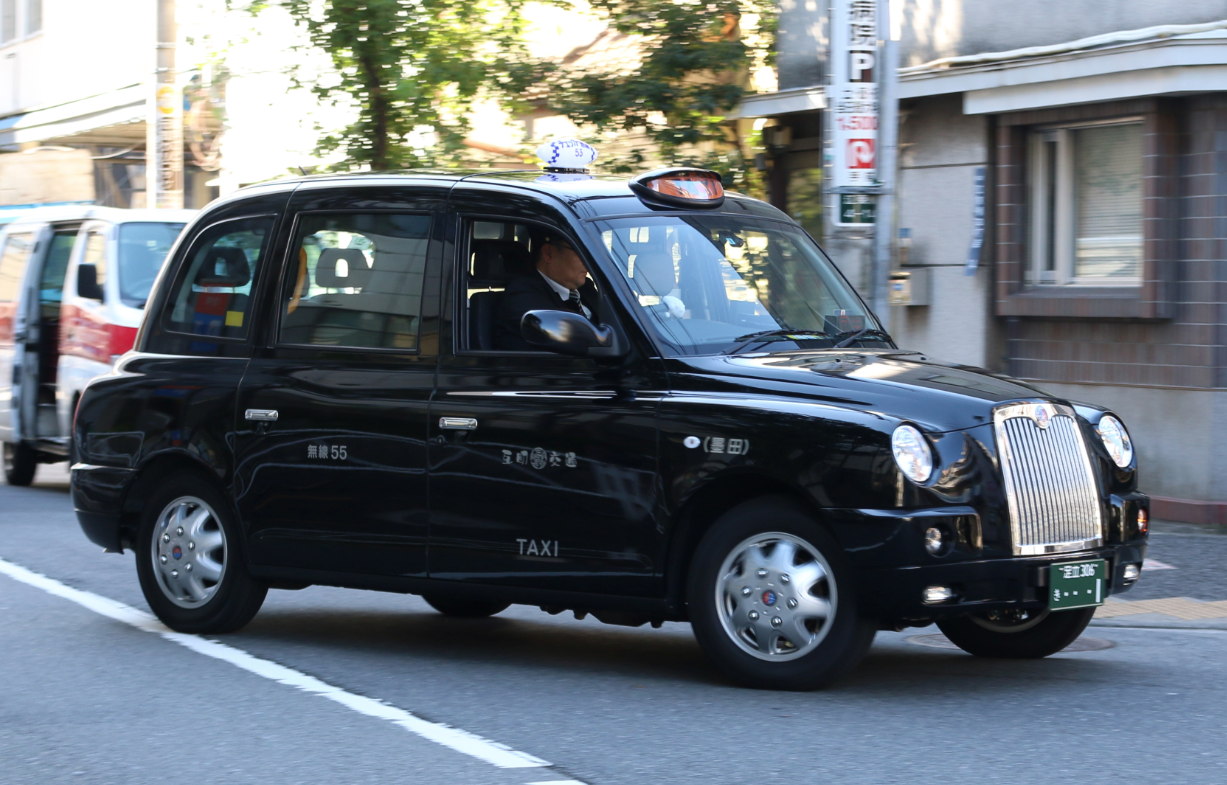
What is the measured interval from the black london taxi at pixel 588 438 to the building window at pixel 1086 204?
609 cm

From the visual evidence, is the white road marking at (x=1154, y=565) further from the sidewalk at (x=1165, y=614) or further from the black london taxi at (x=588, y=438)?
the black london taxi at (x=588, y=438)

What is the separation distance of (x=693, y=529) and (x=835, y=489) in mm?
677

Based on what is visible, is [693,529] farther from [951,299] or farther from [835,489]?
[951,299]

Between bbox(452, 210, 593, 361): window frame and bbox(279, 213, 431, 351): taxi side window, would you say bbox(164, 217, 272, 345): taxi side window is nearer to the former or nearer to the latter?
Answer: bbox(279, 213, 431, 351): taxi side window

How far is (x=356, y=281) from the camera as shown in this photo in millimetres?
7250

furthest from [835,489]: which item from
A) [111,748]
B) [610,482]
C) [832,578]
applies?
[111,748]

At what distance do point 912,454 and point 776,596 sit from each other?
2.39ft

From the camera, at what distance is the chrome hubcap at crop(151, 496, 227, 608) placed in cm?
761

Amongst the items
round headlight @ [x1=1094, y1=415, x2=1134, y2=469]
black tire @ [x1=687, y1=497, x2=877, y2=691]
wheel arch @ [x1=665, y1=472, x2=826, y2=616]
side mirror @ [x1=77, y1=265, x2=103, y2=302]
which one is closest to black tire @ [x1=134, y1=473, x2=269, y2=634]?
wheel arch @ [x1=665, y1=472, x2=826, y2=616]

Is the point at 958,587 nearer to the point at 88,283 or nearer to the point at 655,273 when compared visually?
the point at 655,273

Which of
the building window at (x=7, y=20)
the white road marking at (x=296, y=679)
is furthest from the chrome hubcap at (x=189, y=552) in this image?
the building window at (x=7, y=20)

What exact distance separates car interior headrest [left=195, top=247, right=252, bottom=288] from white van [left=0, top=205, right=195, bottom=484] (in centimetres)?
521

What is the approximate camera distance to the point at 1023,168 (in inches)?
525

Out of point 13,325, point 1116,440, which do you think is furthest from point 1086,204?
point 13,325
